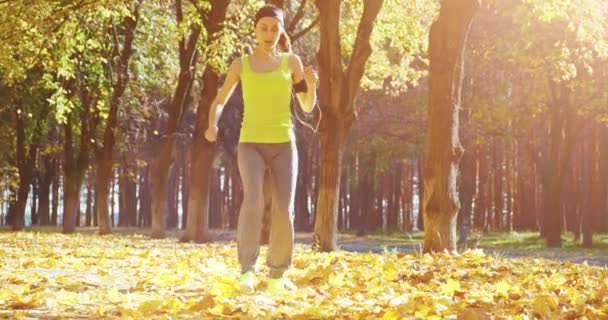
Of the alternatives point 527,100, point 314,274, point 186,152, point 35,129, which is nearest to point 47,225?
point 186,152

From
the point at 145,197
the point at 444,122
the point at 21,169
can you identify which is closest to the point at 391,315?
the point at 444,122

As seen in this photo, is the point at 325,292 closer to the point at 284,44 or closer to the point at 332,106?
the point at 284,44

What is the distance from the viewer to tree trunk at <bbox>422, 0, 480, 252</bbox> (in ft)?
40.0

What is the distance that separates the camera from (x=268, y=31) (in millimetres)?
7465

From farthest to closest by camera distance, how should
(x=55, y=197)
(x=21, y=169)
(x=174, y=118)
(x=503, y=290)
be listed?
(x=55, y=197)
(x=21, y=169)
(x=174, y=118)
(x=503, y=290)

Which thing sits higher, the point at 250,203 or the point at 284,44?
the point at 284,44

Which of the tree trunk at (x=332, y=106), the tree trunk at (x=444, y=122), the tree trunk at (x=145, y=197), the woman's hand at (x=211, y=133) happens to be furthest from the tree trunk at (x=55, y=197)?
the woman's hand at (x=211, y=133)

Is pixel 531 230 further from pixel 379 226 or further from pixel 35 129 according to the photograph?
pixel 35 129

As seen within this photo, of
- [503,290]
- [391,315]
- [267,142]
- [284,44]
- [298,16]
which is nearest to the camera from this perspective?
[391,315]

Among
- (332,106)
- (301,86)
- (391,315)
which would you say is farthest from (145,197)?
(391,315)

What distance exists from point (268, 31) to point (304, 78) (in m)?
0.52

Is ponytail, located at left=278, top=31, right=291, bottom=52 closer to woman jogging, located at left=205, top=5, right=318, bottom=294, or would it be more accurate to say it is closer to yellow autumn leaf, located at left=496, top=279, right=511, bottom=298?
woman jogging, located at left=205, top=5, right=318, bottom=294

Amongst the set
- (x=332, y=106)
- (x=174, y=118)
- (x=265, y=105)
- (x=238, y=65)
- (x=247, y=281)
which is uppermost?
(x=174, y=118)

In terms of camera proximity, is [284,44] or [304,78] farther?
[284,44]
